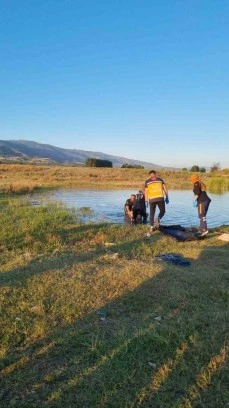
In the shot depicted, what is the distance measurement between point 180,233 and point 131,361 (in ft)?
27.6

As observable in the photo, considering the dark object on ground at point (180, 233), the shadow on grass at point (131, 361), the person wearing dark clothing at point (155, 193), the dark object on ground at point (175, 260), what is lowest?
the shadow on grass at point (131, 361)

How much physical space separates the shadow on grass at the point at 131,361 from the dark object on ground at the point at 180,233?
5.92m

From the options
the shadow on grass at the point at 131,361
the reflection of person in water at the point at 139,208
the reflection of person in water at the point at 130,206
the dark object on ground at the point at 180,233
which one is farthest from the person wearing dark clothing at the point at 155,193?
the shadow on grass at the point at 131,361

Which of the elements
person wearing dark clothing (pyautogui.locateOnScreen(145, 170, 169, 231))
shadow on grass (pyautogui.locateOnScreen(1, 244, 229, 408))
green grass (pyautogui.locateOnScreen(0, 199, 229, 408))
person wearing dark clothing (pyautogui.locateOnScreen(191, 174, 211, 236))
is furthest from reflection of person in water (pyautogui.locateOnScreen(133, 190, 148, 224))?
shadow on grass (pyautogui.locateOnScreen(1, 244, 229, 408))

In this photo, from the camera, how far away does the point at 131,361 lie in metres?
4.05

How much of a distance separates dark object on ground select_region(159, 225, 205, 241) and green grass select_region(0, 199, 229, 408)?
2940 mm

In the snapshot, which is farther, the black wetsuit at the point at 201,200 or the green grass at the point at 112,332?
the black wetsuit at the point at 201,200

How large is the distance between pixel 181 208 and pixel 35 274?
15623mm

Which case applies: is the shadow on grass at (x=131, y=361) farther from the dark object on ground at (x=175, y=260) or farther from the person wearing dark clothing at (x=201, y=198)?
the person wearing dark clothing at (x=201, y=198)

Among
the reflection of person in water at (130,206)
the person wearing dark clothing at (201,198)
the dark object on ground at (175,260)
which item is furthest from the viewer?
the reflection of person in water at (130,206)

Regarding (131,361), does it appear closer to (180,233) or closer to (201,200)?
(180,233)

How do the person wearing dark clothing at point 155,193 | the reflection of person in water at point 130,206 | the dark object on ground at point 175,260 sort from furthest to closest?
the reflection of person in water at point 130,206
the person wearing dark clothing at point 155,193
the dark object on ground at point 175,260

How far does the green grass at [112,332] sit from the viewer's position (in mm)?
3564

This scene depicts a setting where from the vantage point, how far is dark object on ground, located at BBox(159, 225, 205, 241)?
11664 millimetres
